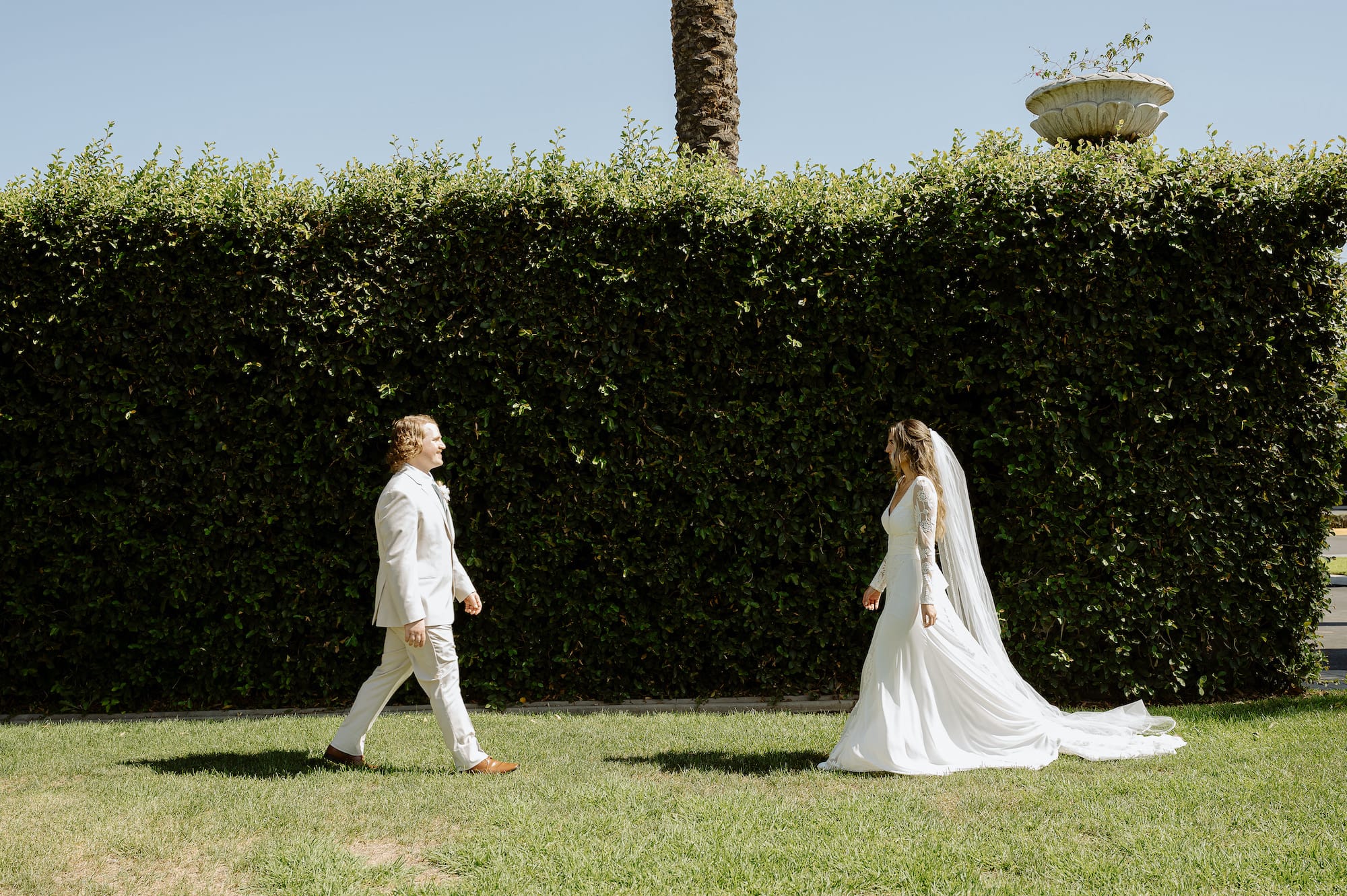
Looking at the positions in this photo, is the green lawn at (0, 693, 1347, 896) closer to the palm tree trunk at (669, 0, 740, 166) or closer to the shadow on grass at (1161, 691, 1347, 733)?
the shadow on grass at (1161, 691, 1347, 733)

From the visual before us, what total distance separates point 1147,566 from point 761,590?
112 inches

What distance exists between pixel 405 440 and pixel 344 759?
6.08 feet

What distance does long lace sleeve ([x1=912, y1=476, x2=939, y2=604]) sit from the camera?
6.15 m

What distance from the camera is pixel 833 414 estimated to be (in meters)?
8.16

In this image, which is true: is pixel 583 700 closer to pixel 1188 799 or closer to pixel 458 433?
pixel 458 433

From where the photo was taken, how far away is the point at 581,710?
8.25m

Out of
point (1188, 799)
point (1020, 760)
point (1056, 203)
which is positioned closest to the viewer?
point (1188, 799)

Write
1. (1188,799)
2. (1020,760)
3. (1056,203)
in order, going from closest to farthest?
(1188,799) < (1020,760) < (1056,203)

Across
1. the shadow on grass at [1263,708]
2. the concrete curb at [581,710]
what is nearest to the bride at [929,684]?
the shadow on grass at [1263,708]

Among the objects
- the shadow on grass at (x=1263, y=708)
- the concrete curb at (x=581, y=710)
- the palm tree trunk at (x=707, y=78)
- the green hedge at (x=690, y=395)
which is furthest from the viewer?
the palm tree trunk at (x=707, y=78)

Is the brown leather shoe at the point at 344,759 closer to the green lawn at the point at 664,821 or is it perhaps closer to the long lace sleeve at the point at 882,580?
the green lawn at the point at 664,821

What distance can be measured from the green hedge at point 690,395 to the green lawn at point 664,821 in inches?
55.0

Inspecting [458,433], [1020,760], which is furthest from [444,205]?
[1020,760]

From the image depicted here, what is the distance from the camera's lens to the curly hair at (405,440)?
20.3 feet
